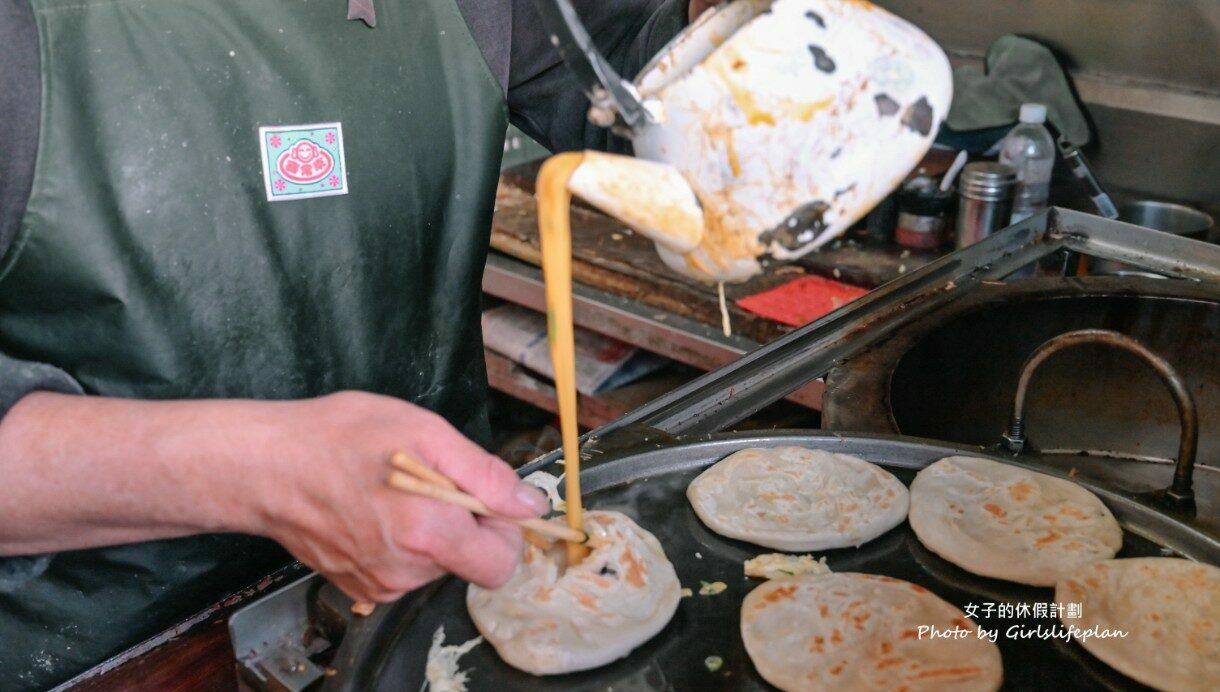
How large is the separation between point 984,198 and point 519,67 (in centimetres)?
178

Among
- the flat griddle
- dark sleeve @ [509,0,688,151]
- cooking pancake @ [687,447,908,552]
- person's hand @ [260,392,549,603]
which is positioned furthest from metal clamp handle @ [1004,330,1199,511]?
person's hand @ [260,392,549,603]

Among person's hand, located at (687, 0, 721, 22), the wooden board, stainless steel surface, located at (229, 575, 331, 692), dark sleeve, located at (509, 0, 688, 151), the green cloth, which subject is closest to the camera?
stainless steel surface, located at (229, 575, 331, 692)

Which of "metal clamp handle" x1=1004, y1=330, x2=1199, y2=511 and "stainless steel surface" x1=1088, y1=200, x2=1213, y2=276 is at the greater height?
"metal clamp handle" x1=1004, y1=330, x2=1199, y2=511

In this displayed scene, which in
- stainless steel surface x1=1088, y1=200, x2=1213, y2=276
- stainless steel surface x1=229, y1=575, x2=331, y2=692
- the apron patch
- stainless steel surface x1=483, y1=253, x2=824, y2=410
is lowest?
stainless steel surface x1=483, y1=253, x2=824, y2=410

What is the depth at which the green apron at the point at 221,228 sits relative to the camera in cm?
154

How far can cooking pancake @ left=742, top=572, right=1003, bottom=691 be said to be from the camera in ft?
4.63

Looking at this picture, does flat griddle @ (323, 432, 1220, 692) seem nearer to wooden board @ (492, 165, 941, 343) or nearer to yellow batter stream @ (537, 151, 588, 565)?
yellow batter stream @ (537, 151, 588, 565)

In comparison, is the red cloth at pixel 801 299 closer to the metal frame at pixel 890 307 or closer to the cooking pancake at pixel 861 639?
the metal frame at pixel 890 307

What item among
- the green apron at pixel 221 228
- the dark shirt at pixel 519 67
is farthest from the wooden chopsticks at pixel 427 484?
the green apron at pixel 221 228

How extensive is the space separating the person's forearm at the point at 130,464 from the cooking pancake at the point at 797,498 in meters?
0.76

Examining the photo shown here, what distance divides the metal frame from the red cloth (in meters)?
0.56

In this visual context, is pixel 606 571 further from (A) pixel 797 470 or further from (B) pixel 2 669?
(B) pixel 2 669

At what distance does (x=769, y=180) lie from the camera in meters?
1.14

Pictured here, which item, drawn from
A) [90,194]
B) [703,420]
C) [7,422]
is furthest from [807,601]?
[90,194]
